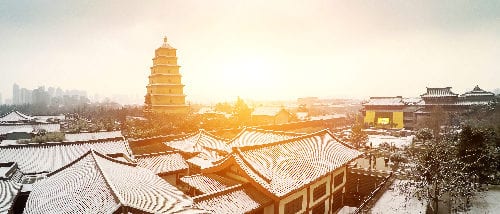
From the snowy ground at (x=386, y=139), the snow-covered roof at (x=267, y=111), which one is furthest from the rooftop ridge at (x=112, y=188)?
the snow-covered roof at (x=267, y=111)

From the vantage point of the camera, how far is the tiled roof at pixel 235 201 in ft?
48.8

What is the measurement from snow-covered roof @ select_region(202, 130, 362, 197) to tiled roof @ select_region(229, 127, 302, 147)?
4075 mm

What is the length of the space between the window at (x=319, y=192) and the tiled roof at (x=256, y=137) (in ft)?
24.7

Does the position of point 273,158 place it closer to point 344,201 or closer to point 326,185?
point 326,185

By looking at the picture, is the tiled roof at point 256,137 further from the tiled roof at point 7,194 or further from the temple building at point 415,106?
the temple building at point 415,106

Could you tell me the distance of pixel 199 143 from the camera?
106 feet

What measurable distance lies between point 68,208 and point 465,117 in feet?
197

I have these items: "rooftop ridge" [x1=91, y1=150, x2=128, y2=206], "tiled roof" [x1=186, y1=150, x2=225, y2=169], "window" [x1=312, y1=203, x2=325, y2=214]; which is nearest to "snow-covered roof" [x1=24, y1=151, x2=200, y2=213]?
"rooftop ridge" [x1=91, y1=150, x2=128, y2=206]

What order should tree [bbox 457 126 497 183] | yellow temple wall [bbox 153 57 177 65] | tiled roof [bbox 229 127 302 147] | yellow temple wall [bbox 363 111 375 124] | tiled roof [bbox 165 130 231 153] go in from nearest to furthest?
tree [bbox 457 126 497 183] < tiled roof [bbox 229 127 302 147] < tiled roof [bbox 165 130 231 153] < yellow temple wall [bbox 153 57 177 65] < yellow temple wall [bbox 363 111 375 124]

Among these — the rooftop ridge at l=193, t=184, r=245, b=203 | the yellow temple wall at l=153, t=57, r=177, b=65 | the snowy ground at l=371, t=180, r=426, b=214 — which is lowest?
the snowy ground at l=371, t=180, r=426, b=214

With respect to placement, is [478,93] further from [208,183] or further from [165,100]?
[208,183]

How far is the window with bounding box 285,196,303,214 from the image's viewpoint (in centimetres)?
1789

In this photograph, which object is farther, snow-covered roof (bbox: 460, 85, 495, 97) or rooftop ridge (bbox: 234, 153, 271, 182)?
snow-covered roof (bbox: 460, 85, 495, 97)

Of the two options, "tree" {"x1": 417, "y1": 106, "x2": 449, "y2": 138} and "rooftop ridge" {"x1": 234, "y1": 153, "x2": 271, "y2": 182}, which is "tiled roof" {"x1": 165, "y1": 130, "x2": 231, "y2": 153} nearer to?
"rooftop ridge" {"x1": 234, "y1": 153, "x2": 271, "y2": 182}
